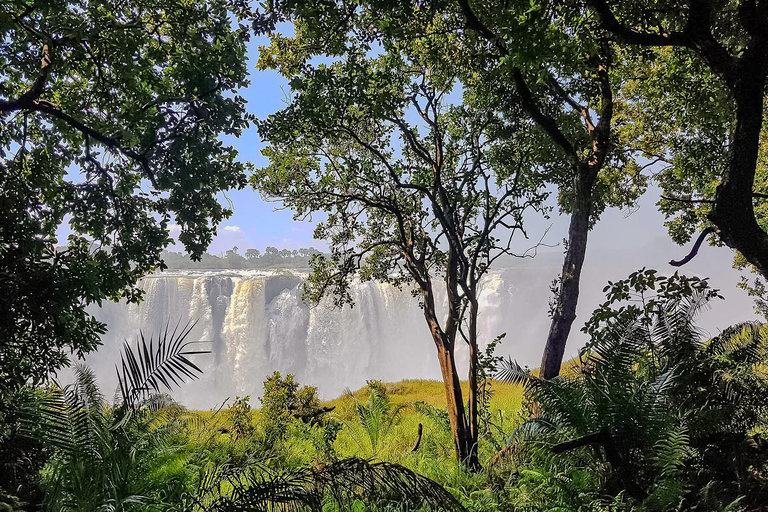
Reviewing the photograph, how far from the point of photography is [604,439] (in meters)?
2.41

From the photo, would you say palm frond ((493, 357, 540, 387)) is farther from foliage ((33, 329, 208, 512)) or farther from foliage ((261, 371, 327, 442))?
foliage ((261, 371, 327, 442))

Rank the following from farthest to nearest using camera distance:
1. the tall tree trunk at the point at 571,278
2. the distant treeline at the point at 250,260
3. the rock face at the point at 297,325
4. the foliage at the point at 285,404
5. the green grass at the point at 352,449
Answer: the distant treeline at the point at 250,260 → the rock face at the point at 297,325 → the foliage at the point at 285,404 → the tall tree trunk at the point at 571,278 → the green grass at the point at 352,449

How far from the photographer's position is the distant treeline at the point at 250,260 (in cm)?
4006

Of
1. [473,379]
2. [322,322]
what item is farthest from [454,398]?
[322,322]

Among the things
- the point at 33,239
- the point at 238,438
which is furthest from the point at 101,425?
the point at 238,438

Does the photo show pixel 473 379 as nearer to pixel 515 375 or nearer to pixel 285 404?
pixel 515 375

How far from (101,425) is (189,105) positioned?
3333 mm

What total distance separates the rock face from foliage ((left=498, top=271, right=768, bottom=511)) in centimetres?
2375

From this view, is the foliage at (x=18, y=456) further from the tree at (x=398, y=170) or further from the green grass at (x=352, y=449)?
the tree at (x=398, y=170)

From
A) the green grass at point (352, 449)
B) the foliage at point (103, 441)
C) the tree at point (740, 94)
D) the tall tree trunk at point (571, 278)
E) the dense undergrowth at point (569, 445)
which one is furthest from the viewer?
the tall tree trunk at point (571, 278)

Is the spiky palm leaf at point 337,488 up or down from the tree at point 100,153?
down

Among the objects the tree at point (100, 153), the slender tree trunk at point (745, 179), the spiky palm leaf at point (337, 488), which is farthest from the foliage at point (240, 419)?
the slender tree trunk at point (745, 179)

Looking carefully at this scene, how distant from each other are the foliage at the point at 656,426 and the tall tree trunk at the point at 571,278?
1633 mm

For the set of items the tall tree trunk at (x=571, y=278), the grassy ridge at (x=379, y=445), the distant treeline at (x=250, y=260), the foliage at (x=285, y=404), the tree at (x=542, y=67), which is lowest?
the grassy ridge at (x=379, y=445)
